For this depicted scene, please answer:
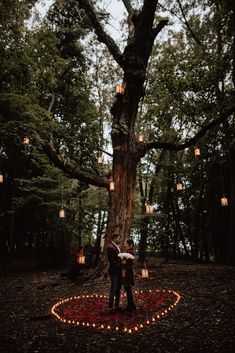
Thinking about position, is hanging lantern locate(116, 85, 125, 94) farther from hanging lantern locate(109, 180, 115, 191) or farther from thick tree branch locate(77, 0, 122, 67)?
hanging lantern locate(109, 180, 115, 191)

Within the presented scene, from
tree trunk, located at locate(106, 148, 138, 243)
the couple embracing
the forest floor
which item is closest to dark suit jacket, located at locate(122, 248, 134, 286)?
the couple embracing

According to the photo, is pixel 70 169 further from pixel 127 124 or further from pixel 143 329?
pixel 143 329

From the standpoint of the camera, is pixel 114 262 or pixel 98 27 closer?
pixel 114 262

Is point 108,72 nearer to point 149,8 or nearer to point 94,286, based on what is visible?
point 149,8

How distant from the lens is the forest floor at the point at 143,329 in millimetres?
4574

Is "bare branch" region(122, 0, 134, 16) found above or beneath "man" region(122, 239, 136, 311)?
above

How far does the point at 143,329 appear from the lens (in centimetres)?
541

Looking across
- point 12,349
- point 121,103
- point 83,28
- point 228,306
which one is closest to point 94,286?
point 228,306

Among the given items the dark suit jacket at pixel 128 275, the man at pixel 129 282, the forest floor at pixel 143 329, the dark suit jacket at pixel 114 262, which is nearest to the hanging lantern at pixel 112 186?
the forest floor at pixel 143 329

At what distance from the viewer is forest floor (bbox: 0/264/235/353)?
15.0 feet

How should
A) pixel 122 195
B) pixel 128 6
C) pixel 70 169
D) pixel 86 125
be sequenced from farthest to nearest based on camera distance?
pixel 86 125 < pixel 128 6 < pixel 70 169 < pixel 122 195

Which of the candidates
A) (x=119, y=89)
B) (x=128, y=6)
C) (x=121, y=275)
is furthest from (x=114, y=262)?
(x=128, y=6)

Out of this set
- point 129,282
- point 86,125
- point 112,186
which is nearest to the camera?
point 129,282

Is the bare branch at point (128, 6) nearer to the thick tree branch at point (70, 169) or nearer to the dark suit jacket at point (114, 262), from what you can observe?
the thick tree branch at point (70, 169)
